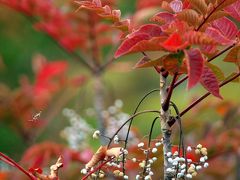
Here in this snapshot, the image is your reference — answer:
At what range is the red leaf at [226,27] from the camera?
989 mm

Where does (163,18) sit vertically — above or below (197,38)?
above

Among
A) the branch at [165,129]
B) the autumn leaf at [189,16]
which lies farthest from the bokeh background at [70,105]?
the autumn leaf at [189,16]

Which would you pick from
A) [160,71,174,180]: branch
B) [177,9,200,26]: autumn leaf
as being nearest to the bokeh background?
[160,71,174,180]: branch

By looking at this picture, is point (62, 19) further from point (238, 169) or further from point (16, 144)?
point (16, 144)

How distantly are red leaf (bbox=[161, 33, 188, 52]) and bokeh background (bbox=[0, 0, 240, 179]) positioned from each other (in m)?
0.47

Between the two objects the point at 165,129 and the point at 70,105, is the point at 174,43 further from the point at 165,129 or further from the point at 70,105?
the point at 70,105

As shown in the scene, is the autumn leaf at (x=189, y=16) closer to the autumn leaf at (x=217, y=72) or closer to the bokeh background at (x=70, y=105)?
the autumn leaf at (x=217, y=72)

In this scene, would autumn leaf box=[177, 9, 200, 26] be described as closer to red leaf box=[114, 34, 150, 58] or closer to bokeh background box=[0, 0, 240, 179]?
red leaf box=[114, 34, 150, 58]

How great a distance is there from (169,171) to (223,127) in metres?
1.08

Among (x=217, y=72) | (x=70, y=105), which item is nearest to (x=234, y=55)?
(x=217, y=72)

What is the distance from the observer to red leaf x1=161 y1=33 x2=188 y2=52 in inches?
32.3

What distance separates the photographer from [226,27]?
995 millimetres

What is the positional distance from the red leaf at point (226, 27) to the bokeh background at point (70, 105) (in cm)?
41

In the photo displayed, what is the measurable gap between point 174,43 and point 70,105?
10.8 feet
